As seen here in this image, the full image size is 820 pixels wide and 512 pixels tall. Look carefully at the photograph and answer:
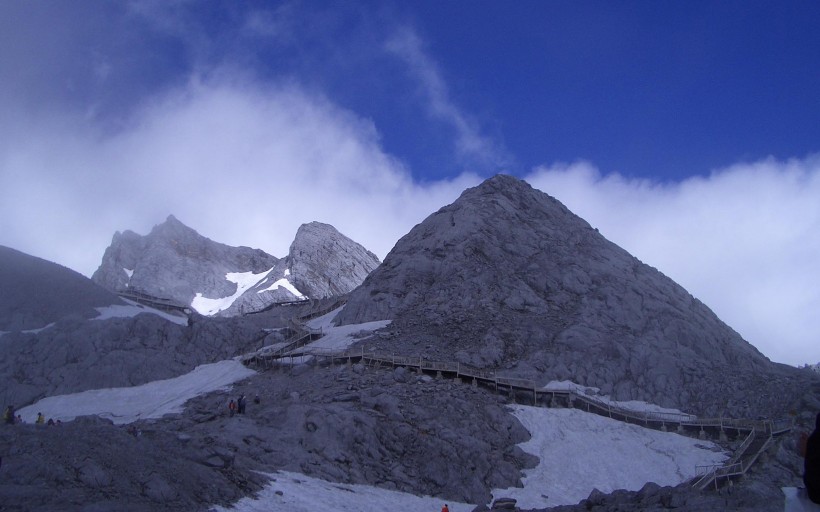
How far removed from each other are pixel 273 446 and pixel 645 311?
38.4 metres

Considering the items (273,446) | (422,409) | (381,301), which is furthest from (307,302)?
(273,446)

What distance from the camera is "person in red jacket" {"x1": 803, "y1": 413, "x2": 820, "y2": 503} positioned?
24.6 feet

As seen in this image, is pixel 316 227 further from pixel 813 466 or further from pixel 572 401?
pixel 813 466

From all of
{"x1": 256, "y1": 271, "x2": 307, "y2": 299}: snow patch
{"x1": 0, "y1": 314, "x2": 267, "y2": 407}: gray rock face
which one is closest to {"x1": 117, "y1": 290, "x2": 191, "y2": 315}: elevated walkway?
{"x1": 0, "y1": 314, "x2": 267, "y2": 407}: gray rock face

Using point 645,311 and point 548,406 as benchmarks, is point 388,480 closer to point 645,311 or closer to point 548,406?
point 548,406

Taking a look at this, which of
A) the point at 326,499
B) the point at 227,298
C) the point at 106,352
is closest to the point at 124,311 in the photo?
the point at 106,352

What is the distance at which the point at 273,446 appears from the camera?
104 ft

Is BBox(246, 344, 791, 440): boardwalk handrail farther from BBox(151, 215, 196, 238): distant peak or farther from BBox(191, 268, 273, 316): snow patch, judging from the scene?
BBox(151, 215, 196, 238): distant peak

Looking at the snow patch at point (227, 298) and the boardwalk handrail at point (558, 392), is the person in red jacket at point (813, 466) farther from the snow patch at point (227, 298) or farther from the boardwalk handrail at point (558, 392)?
the snow patch at point (227, 298)

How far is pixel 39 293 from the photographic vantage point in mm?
63656

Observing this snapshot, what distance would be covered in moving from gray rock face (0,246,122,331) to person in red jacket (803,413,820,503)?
63364 mm

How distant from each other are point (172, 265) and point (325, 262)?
26871 millimetres

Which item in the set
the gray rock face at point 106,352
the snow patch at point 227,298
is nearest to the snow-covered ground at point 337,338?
the gray rock face at point 106,352

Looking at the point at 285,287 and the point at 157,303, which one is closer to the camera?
the point at 157,303
